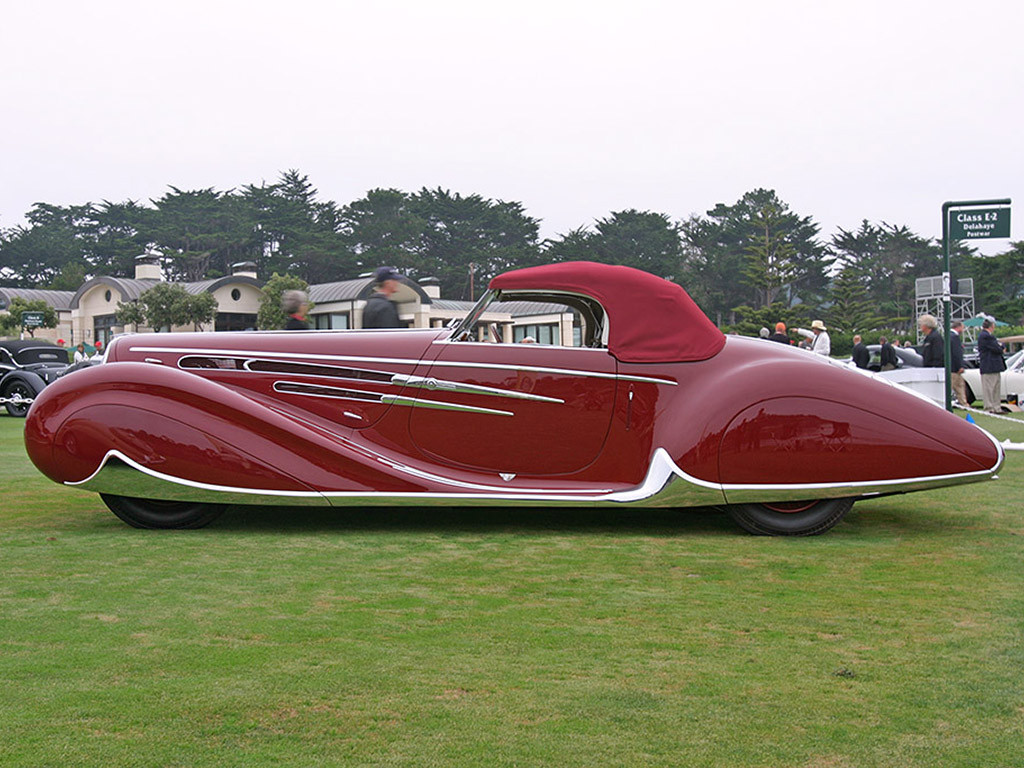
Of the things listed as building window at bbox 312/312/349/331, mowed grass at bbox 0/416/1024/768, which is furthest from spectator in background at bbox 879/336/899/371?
building window at bbox 312/312/349/331

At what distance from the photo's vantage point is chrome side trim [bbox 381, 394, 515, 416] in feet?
20.6

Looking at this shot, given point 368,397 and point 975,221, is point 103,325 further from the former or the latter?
point 368,397

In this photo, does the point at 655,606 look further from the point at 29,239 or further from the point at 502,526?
the point at 29,239

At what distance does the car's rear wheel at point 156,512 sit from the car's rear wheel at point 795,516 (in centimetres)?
357

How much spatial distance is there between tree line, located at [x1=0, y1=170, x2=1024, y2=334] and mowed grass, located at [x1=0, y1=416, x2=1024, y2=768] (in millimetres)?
67369

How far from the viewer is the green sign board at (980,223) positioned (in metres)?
12.4

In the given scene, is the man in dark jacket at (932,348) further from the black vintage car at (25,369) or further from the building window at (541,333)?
the black vintage car at (25,369)

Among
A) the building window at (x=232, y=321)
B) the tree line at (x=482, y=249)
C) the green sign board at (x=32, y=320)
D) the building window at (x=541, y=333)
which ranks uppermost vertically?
the tree line at (x=482, y=249)

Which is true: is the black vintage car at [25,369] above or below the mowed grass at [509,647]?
above

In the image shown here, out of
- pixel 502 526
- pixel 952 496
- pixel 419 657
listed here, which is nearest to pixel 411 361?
pixel 502 526

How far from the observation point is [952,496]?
7.84 metres

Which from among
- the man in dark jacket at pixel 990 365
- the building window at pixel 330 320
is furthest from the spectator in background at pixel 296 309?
the building window at pixel 330 320

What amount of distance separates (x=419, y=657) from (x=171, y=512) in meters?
3.43

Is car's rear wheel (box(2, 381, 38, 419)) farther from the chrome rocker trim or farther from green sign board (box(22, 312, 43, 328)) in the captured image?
the chrome rocker trim
